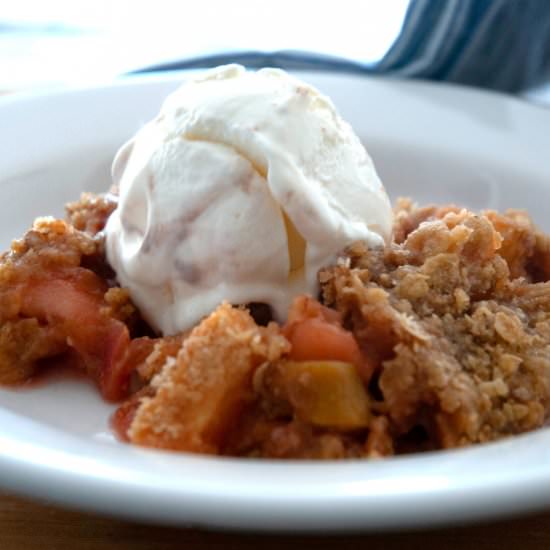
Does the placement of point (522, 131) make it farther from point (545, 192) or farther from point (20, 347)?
point (20, 347)

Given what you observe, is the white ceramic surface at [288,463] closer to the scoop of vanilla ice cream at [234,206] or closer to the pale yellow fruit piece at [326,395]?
the pale yellow fruit piece at [326,395]

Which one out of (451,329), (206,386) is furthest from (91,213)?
(451,329)

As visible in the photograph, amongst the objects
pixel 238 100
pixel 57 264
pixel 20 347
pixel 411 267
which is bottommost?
pixel 20 347

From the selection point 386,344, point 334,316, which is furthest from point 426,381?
point 334,316

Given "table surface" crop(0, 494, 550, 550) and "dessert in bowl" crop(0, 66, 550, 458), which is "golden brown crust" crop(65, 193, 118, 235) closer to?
"dessert in bowl" crop(0, 66, 550, 458)

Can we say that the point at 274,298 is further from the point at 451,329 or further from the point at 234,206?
the point at 451,329

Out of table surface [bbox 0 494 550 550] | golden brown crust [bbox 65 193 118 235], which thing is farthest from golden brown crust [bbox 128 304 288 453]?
golden brown crust [bbox 65 193 118 235]
